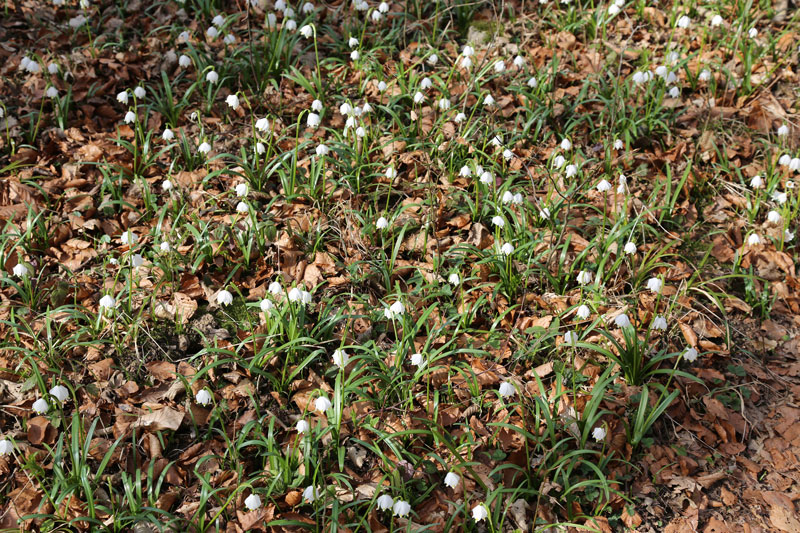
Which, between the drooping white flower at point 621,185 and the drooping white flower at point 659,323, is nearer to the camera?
the drooping white flower at point 659,323

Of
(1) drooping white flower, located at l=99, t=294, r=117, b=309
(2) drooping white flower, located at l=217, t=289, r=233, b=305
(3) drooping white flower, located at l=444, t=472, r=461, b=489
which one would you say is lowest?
(3) drooping white flower, located at l=444, t=472, r=461, b=489

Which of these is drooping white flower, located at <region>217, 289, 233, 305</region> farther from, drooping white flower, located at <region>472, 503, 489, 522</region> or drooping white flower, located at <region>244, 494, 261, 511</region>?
drooping white flower, located at <region>472, 503, 489, 522</region>

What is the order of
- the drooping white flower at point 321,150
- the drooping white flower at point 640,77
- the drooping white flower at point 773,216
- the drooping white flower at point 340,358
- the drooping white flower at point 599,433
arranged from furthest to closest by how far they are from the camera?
the drooping white flower at point 640,77
the drooping white flower at point 321,150
the drooping white flower at point 773,216
the drooping white flower at point 340,358
the drooping white flower at point 599,433

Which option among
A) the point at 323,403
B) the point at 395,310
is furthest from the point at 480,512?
the point at 395,310

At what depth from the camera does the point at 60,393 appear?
2.78 metres

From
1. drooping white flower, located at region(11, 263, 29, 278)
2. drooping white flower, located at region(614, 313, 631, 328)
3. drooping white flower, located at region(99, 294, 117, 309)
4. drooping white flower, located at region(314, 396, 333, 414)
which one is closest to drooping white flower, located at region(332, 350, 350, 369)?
drooping white flower, located at region(314, 396, 333, 414)

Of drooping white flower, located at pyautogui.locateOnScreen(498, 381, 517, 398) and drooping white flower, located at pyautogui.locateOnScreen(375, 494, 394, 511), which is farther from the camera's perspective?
drooping white flower, located at pyautogui.locateOnScreen(498, 381, 517, 398)

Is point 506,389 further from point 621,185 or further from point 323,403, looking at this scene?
point 621,185

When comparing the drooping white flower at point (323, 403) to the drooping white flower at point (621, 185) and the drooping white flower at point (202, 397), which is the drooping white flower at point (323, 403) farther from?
the drooping white flower at point (621, 185)

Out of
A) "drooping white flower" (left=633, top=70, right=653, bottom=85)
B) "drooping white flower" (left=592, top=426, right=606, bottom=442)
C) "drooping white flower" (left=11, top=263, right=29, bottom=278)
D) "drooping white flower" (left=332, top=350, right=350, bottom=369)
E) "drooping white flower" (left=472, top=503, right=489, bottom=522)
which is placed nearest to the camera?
"drooping white flower" (left=472, top=503, right=489, bottom=522)

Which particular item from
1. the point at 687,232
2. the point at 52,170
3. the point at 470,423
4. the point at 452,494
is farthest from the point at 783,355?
the point at 52,170

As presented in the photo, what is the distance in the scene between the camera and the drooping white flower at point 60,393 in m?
2.76

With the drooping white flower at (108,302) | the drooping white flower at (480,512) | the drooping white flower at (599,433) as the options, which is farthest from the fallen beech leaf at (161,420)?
the drooping white flower at (599,433)

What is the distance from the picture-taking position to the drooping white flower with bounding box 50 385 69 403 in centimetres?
276
